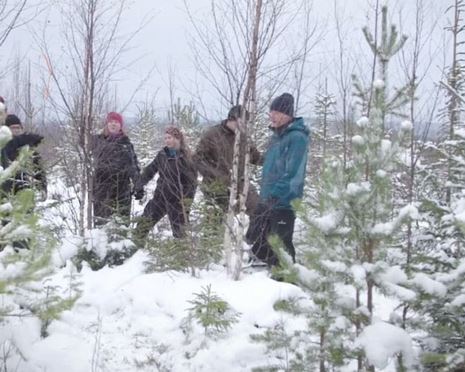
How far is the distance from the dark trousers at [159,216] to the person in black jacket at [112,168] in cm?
26

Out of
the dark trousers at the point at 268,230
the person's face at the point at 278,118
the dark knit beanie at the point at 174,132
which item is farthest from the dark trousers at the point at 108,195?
the person's face at the point at 278,118

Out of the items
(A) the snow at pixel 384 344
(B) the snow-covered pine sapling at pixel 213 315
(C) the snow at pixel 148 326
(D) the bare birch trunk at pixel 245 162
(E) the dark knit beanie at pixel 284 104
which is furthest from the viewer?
(E) the dark knit beanie at pixel 284 104

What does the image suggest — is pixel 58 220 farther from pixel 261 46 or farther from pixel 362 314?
pixel 362 314

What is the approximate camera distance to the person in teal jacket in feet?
16.5

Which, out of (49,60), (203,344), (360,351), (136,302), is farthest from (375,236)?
(49,60)

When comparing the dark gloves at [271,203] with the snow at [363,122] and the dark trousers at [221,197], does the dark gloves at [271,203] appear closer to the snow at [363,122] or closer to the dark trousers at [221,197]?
the dark trousers at [221,197]

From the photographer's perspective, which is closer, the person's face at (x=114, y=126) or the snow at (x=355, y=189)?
the snow at (x=355, y=189)

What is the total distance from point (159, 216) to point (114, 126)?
3.88ft

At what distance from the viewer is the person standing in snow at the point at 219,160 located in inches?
218

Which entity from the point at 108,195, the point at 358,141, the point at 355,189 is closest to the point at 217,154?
the point at 108,195

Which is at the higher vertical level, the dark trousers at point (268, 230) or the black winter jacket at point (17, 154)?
the black winter jacket at point (17, 154)

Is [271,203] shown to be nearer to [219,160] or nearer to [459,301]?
[219,160]

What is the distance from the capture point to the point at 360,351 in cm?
270

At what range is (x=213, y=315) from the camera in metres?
4.03
